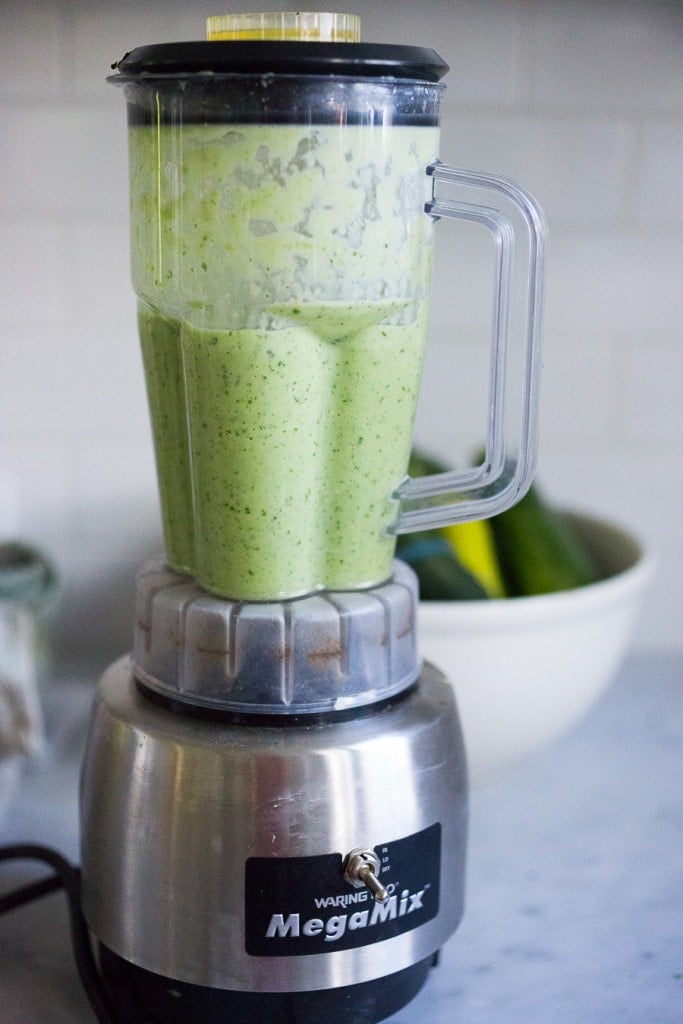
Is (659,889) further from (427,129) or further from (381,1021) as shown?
(427,129)

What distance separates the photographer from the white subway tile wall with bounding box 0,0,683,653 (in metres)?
0.81

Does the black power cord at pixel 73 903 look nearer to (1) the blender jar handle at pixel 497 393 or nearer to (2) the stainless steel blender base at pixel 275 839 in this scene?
(2) the stainless steel blender base at pixel 275 839

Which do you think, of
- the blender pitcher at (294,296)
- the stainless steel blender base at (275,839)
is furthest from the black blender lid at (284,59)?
the stainless steel blender base at (275,839)

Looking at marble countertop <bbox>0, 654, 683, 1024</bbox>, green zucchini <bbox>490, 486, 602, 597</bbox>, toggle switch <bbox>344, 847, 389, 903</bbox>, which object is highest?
toggle switch <bbox>344, 847, 389, 903</bbox>

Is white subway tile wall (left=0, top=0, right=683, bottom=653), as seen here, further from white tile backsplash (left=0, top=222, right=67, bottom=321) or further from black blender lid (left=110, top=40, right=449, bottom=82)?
black blender lid (left=110, top=40, right=449, bottom=82)

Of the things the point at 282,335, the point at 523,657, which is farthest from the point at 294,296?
the point at 523,657

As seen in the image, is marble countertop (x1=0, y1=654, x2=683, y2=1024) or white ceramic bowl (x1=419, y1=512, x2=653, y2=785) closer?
marble countertop (x1=0, y1=654, x2=683, y2=1024)

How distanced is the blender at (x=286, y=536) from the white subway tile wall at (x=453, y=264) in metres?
0.40

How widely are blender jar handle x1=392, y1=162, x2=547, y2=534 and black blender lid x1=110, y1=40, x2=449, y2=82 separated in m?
0.05

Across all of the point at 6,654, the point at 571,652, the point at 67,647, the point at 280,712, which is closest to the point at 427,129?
the point at 280,712

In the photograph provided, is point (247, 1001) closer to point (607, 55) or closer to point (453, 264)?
point (453, 264)

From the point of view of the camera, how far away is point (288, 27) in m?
0.43

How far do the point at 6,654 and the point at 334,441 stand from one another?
1.29ft

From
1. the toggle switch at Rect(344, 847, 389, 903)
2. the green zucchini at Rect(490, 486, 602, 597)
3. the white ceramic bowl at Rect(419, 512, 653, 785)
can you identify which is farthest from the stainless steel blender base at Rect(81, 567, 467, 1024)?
the green zucchini at Rect(490, 486, 602, 597)
